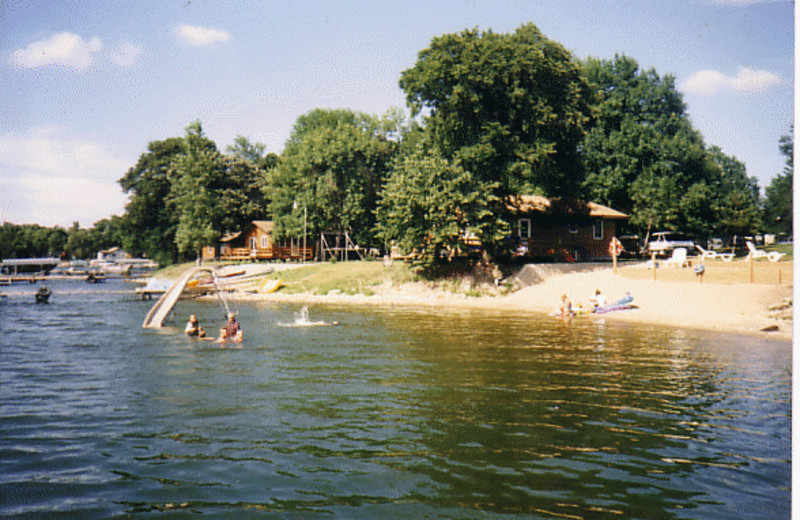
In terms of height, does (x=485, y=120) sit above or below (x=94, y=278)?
above

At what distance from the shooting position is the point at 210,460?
10.4 metres

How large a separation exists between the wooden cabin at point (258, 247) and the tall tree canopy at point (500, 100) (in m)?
32.0

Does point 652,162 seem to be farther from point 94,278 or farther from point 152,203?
point 94,278

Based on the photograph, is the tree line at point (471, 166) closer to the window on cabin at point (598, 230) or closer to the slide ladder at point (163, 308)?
the window on cabin at point (598, 230)

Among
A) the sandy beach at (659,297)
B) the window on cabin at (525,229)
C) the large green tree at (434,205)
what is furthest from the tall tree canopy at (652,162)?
the large green tree at (434,205)

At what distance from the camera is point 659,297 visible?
3647cm

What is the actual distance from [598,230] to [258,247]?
156 feet

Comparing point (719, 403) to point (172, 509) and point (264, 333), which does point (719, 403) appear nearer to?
point (172, 509)

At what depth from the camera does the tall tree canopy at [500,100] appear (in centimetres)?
4462

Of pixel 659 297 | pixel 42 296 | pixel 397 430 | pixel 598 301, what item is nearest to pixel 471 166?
pixel 598 301

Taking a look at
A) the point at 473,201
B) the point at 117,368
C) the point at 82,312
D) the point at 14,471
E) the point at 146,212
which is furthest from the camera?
the point at 146,212

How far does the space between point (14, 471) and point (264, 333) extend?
1775 centimetres

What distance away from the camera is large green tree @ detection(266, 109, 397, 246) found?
65.6 m

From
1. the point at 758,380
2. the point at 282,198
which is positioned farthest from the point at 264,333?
the point at 282,198
